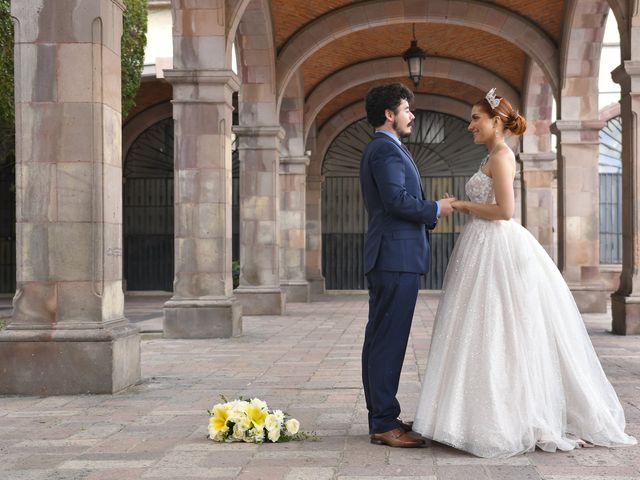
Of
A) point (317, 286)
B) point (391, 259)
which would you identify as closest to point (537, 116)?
point (317, 286)

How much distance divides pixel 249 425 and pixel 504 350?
1334 mm

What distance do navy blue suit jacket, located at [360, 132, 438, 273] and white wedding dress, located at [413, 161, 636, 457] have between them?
278 mm

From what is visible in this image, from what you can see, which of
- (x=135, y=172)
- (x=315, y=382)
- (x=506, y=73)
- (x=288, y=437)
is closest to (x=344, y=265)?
(x=135, y=172)

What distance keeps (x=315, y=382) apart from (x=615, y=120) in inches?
680

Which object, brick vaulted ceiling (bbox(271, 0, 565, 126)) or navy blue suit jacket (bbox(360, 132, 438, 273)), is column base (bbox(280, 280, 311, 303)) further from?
navy blue suit jacket (bbox(360, 132, 438, 273))

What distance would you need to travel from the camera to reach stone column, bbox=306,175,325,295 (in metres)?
23.9

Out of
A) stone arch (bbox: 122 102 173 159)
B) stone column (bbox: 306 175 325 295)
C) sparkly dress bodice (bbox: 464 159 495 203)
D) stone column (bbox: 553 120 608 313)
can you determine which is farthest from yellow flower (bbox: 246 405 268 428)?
stone arch (bbox: 122 102 173 159)

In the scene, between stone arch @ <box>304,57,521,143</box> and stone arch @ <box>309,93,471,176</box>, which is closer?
stone arch @ <box>304,57,521,143</box>

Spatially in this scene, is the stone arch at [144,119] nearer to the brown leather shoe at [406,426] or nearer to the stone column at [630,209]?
the stone column at [630,209]

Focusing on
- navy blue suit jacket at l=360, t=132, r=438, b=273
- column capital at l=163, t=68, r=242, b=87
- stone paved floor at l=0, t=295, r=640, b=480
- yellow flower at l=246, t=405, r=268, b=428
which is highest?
column capital at l=163, t=68, r=242, b=87

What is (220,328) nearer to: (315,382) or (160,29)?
(315,382)

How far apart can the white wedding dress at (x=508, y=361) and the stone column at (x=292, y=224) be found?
14.8 meters

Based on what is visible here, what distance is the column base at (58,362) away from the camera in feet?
22.1

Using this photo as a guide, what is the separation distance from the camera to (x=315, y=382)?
7.34m
